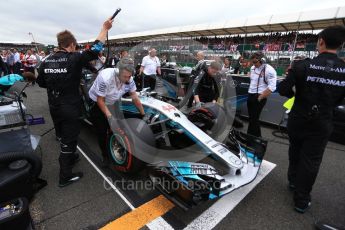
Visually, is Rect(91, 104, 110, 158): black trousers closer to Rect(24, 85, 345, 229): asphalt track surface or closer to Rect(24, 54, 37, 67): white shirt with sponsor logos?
Rect(24, 85, 345, 229): asphalt track surface

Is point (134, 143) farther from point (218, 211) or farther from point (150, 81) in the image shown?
point (150, 81)

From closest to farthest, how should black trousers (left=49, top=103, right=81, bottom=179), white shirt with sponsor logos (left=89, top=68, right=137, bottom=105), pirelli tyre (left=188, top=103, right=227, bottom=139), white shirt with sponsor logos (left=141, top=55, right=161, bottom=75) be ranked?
black trousers (left=49, top=103, right=81, bottom=179) → white shirt with sponsor logos (left=89, top=68, right=137, bottom=105) → pirelli tyre (left=188, top=103, right=227, bottom=139) → white shirt with sponsor logos (left=141, top=55, right=161, bottom=75)

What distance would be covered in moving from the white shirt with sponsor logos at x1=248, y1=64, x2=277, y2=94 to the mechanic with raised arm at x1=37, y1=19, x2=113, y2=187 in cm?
260

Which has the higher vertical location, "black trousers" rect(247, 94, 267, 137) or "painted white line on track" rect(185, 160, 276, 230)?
"black trousers" rect(247, 94, 267, 137)

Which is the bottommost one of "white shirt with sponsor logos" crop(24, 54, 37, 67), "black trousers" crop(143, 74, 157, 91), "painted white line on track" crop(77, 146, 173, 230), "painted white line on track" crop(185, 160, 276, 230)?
"painted white line on track" crop(185, 160, 276, 230)

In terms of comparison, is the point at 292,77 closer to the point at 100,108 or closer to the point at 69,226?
the point at 100,108

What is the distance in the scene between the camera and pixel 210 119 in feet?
10.6

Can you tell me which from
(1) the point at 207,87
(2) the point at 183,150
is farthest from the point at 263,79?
(2) the point at 183,150

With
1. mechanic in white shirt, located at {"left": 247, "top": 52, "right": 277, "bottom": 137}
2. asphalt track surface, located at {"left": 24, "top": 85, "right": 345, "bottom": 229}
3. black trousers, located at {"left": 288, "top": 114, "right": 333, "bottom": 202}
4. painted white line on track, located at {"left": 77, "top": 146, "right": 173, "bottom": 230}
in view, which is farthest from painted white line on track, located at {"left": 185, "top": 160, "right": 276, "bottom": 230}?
mechanic in white shirt, located at {"left": 247, "top": 52, "right": 277, "bottom": 137}

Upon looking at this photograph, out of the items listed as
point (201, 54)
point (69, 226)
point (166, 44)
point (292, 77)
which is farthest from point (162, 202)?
point (166, 44)

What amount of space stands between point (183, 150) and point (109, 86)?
3.93 ft

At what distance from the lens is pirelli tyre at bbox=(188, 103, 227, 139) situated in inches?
127

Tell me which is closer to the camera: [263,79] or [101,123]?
[101,123]

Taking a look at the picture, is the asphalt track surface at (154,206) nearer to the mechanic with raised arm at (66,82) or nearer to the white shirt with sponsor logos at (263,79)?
the mechanic with raised arm at (66,82)
